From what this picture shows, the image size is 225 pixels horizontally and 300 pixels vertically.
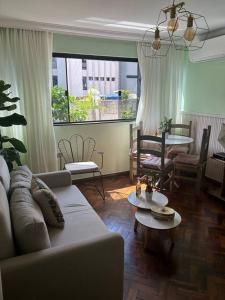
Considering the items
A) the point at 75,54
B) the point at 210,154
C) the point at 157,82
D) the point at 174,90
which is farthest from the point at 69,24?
the point at 210,154

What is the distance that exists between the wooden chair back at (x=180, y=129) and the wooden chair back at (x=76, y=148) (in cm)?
149

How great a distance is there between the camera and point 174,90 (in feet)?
13.9

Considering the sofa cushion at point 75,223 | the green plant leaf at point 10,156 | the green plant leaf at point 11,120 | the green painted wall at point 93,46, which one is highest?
the green painted wall at point 93,46

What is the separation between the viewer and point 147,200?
2.36 meters

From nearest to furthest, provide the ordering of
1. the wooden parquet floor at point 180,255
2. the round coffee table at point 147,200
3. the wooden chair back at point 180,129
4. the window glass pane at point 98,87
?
the wooden parquet floor at point 180,255 → the round coffee table at point 147,200 → the window glass pane at point 98,87 → the wooden chair back at point 180,129

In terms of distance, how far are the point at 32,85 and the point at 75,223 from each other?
2.18 meters

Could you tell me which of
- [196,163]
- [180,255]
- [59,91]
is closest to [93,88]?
[59,91]

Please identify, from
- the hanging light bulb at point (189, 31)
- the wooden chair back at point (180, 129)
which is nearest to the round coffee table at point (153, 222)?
the hanging light bulb at point (189, 31)

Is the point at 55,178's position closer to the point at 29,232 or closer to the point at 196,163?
the point at 29,232

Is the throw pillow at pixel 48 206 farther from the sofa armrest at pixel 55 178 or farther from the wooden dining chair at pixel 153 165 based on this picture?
the wooden dining chair at pixel 153 165

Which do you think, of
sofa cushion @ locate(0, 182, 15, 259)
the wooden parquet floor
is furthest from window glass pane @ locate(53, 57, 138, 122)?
sofa cushion @ locate(0, 182, 15, 259)

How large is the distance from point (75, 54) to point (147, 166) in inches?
81.5

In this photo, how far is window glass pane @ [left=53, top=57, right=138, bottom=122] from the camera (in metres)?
3.66

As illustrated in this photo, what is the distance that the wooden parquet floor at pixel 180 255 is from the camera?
68.4 inches
